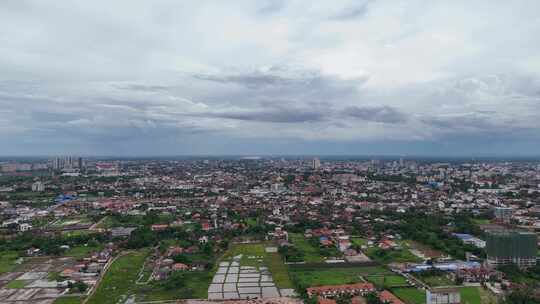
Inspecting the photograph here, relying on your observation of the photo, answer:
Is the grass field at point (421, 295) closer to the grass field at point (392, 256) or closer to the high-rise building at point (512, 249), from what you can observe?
the high-rise building at point (512, 249)

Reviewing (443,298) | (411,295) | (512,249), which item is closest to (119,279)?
(411,295)

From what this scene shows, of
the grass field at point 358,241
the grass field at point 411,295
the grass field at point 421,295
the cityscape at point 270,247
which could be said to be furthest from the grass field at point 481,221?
the grass field at point 411,295

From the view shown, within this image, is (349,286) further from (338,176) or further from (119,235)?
(338,176)

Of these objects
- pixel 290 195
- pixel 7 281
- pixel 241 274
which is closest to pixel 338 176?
pixel 290 195

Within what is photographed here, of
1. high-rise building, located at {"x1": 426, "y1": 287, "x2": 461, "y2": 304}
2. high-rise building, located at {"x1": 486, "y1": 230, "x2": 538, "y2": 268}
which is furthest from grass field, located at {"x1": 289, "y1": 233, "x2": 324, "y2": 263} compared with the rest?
high-rise building, located at {"x1": 486, "y1": 230, "x2": 538, "y2": 268}

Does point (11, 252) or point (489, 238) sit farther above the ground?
point (489, 238)
